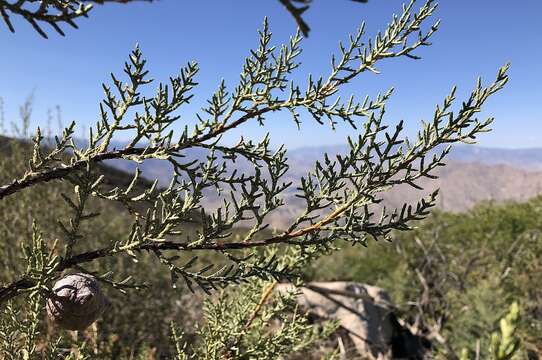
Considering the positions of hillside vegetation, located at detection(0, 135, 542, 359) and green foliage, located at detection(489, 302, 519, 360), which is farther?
hillside vegetation, located at detection(0, 135, 542, 359)

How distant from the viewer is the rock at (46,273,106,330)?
6.24 ft

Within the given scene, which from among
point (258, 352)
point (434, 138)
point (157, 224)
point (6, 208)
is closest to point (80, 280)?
point (157, 224)

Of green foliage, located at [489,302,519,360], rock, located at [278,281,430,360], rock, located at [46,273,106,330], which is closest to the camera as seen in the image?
green foliage, located at [489,302,519,360]

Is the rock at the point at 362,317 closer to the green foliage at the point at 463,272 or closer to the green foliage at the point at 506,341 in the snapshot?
the green foliage at the point at 463,272

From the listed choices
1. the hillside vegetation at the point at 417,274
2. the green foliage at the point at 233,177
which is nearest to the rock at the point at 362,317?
the hillside vegetation at the point at 417,274

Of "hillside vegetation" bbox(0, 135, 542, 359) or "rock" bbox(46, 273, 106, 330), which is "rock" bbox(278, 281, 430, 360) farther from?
"rock" bbox(46, 273, 106, 330)

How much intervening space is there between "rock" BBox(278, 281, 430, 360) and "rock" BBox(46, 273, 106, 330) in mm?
7021

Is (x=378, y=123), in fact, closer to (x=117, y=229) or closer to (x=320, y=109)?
(x=320, y=109)

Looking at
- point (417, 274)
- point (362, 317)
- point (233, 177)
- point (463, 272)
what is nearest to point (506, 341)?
point (233, 177)

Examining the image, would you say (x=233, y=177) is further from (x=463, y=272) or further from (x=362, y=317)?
(x=463, y=272)

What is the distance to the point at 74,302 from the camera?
1.90m

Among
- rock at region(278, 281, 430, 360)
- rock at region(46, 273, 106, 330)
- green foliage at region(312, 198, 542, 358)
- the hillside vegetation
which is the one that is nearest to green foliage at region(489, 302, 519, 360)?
rock at region(46, 273, 106, 330)

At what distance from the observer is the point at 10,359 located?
8.09 feet

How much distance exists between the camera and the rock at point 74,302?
1902mm
